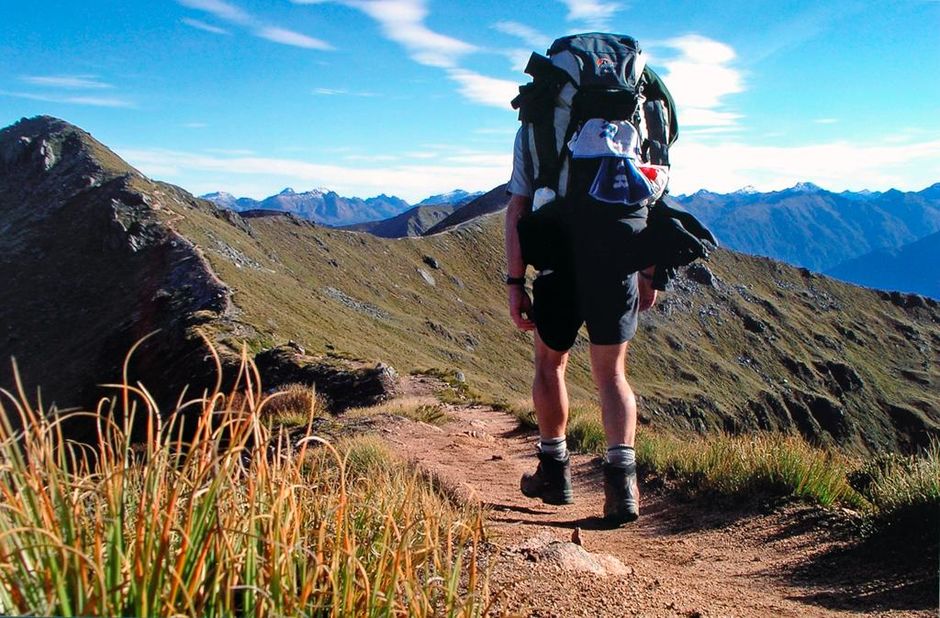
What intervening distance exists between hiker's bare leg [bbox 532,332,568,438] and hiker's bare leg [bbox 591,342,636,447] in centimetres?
30

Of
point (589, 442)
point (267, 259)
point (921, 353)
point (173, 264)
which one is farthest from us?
point (921, 353)

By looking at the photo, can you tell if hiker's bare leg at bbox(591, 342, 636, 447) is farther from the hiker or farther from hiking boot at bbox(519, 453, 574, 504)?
hiking boot at bbox(519, 453, 574, 504)

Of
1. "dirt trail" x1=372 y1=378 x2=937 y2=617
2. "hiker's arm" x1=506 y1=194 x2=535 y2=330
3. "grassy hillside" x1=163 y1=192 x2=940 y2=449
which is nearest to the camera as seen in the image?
"dirt trail" x1=372 y1=378 x2=937 y2=617

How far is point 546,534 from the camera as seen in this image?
3148 mm

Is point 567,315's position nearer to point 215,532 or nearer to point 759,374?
point 215,532

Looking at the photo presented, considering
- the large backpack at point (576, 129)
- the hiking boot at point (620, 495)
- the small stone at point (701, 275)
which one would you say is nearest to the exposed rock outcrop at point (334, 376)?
the hiking boot at point (620, 495)

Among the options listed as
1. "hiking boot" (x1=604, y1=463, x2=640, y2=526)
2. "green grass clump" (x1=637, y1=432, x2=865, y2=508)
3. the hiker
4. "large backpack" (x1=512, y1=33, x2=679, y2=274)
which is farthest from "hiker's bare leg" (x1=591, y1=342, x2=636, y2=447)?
"green grass clump" (x1=637, y1=432, x2=865, y2=508)

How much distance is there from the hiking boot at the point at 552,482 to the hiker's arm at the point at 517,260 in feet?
2.37

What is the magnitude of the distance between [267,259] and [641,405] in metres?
30.3

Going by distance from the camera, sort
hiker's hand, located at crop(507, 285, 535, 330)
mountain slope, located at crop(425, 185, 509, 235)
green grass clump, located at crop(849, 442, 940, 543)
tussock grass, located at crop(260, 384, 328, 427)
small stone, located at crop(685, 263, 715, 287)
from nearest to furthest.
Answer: green grass clump, located at crop(849, 442, 940, 543)
hiker's hand, located at crop(507, 285, 535, 330)
tussock grass, located at crop(260, 384, 328, 427)
small stone, located at crop(685, 263, 715, 287)
mountain slope, located at crop(425, 185, 509, 235)

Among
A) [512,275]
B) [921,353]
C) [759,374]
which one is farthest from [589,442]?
[921,353]

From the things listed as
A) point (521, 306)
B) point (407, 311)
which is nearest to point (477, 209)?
point (407, 311)

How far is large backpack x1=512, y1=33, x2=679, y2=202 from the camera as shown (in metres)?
3.21

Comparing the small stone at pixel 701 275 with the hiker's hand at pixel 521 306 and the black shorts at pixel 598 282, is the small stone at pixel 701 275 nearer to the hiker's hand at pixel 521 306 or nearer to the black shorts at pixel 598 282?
the hiker's hand at pixel 521 306
